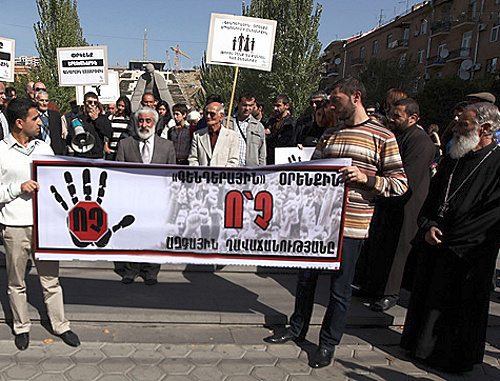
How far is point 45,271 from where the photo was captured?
3.66 metres

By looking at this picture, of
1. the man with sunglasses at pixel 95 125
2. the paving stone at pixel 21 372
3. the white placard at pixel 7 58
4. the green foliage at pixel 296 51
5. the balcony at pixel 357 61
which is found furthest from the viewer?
the balcony at pixel 357 61

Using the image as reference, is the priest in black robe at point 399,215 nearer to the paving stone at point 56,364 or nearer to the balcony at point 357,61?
the paving stone at point 56,364

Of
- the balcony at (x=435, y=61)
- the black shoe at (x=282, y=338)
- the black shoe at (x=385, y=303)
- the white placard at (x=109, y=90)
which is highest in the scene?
the balcony at (x=435, y=61)

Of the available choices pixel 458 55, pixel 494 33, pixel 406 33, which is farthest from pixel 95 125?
pixel 406 33

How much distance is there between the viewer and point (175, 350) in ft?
12.3

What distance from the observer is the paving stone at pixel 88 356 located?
3496 mm

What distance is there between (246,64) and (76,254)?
390 centimetres

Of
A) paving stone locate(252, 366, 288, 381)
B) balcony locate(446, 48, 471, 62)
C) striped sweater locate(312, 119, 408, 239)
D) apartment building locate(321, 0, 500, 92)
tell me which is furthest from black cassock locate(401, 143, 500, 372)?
balcony locate(446, 48, 471, 62)

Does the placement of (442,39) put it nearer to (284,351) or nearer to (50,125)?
(50,125)

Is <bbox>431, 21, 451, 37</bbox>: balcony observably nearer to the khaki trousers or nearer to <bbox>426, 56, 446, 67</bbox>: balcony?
<bbox>426, 56, 446, 67</bbox>: balcony

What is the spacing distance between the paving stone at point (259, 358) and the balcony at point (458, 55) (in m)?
48.3

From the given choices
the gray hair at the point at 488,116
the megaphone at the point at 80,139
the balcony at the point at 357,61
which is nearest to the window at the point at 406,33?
the balcony at the point at 357,61

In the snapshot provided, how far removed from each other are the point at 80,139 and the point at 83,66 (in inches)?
90.2

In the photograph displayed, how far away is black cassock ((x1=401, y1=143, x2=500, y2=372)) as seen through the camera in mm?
3383
